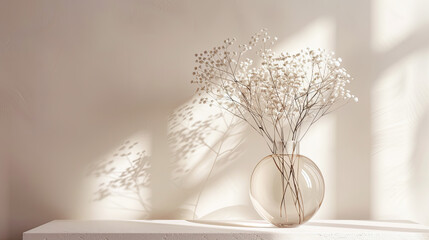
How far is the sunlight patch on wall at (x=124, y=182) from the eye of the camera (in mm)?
1842

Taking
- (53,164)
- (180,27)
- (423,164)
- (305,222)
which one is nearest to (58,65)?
(53,164)

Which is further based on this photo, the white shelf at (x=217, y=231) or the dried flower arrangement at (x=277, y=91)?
the dried flower arrangement at (x=277, y=91)

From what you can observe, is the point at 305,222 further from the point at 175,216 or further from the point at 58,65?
the point at 58,65

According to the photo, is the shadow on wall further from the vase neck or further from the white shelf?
the vase neck

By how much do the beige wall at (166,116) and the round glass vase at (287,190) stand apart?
0.24 meters

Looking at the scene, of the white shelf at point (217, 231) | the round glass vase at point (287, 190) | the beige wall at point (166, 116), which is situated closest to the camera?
the white shelf at point (217, 231)

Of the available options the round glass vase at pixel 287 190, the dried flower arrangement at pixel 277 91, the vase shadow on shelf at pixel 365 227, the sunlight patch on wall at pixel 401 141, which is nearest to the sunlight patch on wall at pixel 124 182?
the dried flower arrangement at pixel 277 91

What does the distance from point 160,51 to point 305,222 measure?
844 millimetres

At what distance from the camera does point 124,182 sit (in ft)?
6.07

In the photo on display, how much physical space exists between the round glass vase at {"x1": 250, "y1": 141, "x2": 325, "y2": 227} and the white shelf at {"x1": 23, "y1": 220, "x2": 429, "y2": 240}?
4 centimetres

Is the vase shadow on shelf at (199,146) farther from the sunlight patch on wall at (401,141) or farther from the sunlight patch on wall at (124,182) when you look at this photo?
the sunlight patch on wall at (401,141)

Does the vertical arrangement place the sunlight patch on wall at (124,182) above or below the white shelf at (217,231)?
above

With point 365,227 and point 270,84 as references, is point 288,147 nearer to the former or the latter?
point 270,84

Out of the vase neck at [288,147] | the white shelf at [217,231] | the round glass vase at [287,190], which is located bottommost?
the white shelf at [217,231]
